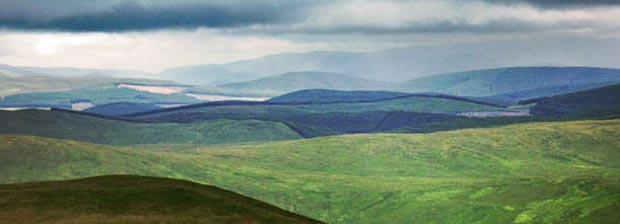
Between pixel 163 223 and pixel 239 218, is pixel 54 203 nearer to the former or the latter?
pixel 163 223

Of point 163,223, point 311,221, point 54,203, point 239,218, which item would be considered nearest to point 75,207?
point 54,203

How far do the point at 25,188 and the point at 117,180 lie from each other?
17719mm

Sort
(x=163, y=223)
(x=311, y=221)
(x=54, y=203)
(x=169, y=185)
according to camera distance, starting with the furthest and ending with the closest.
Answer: (x=169, y=185)
(x=311, y=221)
(x=54, y=203)
(x=163, y=223)

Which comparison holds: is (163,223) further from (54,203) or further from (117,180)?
(117,180)

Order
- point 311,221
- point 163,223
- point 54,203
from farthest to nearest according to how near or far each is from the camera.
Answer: point 311,221, point 54,203, point 163,223

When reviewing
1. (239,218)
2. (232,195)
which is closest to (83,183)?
(232,195)

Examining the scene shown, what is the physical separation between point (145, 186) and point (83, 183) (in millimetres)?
12871

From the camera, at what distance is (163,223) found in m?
118

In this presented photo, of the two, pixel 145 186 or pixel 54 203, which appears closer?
pixel 54 203

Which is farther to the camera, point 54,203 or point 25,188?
point 25,188

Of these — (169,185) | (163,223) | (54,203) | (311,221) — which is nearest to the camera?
(163,223)

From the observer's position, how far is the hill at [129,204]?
119688 millimetres

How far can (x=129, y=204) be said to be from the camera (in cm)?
13050

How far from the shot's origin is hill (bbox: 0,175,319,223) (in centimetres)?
11969
